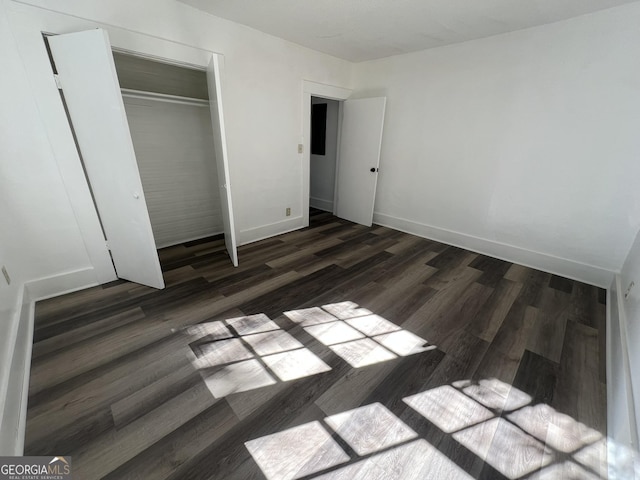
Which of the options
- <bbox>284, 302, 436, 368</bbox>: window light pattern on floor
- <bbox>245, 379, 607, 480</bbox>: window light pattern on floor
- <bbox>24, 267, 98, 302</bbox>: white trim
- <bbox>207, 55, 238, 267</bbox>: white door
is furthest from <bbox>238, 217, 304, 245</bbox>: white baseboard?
<bbox>245, 379, 607, 480</bbox>: window light pattern on floor

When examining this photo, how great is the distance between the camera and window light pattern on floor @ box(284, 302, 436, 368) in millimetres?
1879

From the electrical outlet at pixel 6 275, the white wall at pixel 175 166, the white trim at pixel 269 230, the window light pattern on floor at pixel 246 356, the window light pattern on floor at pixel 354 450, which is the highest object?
the white wall at pixel 175 166

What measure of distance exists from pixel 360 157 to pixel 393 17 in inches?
78.0

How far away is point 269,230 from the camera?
3943 mm

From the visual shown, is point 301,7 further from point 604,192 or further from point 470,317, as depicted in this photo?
point 604,192

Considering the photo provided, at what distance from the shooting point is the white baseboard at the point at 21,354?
3.96 feet

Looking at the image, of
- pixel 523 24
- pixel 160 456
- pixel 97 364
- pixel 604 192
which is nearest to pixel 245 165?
pixel 97 364

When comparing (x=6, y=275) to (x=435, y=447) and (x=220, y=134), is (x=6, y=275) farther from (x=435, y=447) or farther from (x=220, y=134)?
(x=435, y=447)

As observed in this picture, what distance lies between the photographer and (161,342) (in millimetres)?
1912

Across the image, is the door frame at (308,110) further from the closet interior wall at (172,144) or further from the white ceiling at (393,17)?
the closet interior wall at (172,144)

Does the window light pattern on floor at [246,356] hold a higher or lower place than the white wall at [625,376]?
lower

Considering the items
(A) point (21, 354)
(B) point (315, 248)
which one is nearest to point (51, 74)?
(A) point (21, 354)

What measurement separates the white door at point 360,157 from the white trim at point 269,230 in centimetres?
105

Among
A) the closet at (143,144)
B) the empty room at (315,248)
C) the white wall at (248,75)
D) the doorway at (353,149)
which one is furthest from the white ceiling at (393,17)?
the doorway at (353,149)
